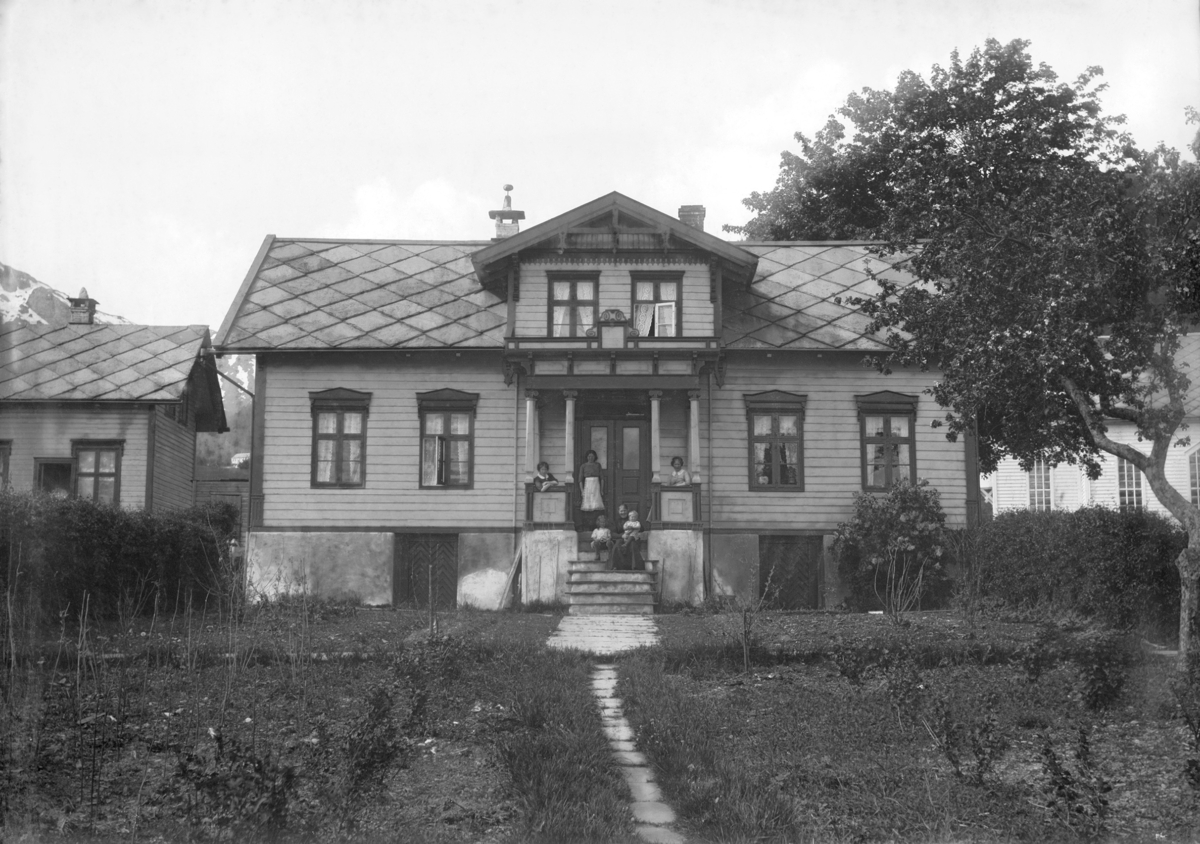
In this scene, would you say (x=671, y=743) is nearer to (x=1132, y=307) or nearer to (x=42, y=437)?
(x=1132, y=307)

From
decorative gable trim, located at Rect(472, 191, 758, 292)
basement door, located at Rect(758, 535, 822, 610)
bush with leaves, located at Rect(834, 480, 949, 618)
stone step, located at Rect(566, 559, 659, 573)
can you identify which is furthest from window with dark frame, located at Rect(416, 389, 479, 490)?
bush with leaves, located at Rect(834, 480, 949, 618)

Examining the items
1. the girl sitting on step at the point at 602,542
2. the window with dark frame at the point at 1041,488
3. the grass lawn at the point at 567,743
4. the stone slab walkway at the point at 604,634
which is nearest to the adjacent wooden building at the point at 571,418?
the girl sitting on step at the point at 602,542

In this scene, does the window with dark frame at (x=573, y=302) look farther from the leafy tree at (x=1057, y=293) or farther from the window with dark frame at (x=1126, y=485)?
the window with dark frame at (x=1126, y=485)

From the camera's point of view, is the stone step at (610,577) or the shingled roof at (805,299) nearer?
the stone step at (610,577)

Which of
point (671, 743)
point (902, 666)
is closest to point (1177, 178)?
point (902, 666)

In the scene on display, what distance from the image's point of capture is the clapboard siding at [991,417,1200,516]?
39.4m

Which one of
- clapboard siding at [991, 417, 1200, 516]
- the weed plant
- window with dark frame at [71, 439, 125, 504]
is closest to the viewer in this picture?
the weed plant

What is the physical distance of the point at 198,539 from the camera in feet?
69.8

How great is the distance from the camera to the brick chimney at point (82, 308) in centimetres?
3178

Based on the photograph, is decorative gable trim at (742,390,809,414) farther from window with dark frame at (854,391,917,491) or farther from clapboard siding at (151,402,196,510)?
clapboard siding at (151,402,196,510)

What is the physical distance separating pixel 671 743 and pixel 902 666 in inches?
122

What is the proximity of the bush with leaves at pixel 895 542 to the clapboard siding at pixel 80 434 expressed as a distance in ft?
55.0

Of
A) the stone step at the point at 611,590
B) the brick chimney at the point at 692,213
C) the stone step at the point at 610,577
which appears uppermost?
the brick chimney at the point at 692,213

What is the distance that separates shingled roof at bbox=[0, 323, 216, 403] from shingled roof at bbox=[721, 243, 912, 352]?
1380cm
